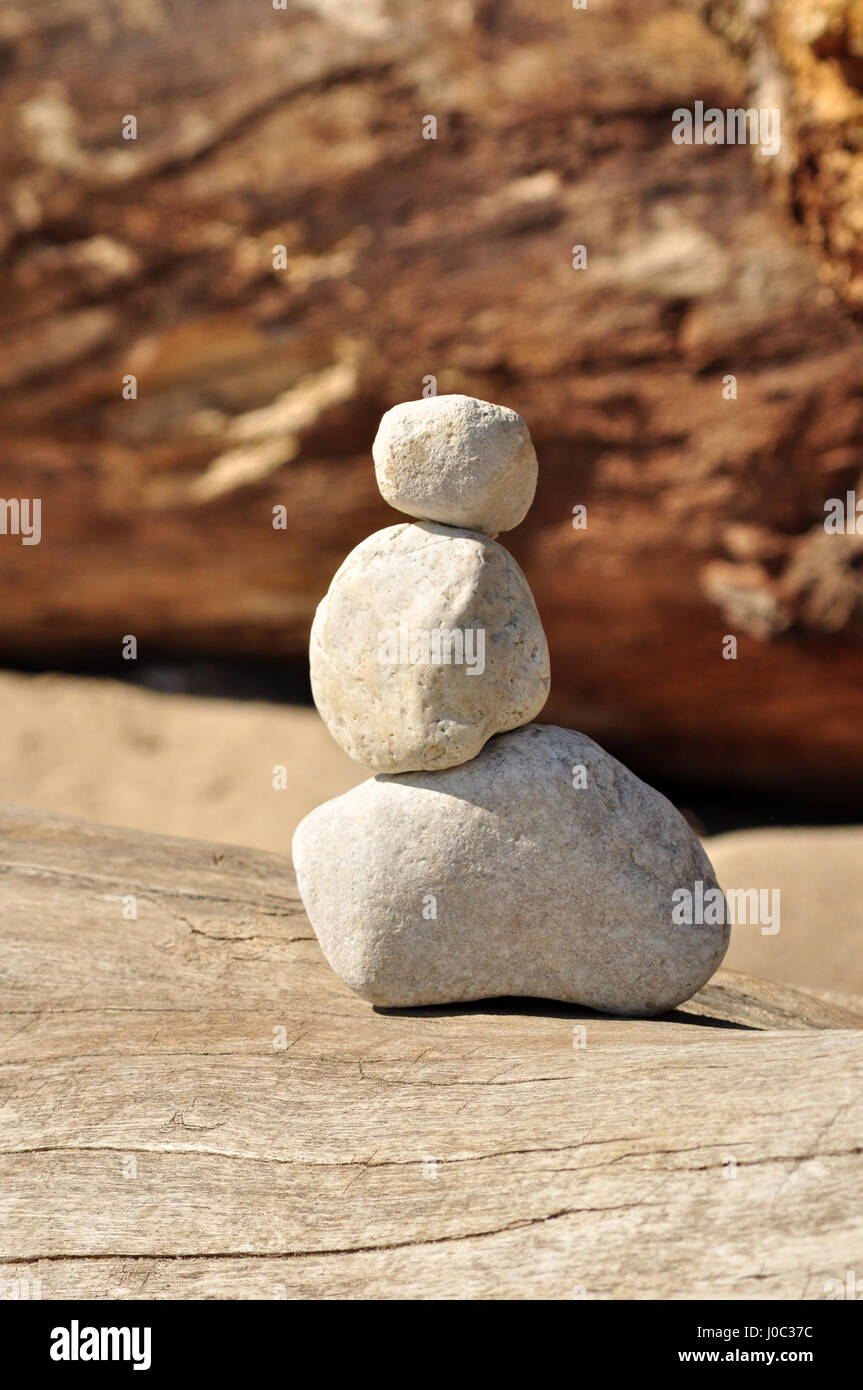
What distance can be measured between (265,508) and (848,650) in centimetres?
313

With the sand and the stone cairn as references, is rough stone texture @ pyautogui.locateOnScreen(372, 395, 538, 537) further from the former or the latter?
the sand

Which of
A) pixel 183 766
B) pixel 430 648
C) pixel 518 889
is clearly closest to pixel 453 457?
pixel 430 648

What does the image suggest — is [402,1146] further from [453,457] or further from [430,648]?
[453,457]

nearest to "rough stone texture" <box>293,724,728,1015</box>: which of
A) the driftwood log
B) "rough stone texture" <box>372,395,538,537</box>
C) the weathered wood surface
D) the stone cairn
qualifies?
Answer: the stone cairn

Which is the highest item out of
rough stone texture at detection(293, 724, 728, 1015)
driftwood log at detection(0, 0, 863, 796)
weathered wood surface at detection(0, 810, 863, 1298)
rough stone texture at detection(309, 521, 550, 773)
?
driftwood log at detection(0, 0, 863, 796)

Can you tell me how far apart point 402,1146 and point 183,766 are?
5080 mm

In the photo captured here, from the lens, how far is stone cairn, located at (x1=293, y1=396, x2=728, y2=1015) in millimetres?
3090

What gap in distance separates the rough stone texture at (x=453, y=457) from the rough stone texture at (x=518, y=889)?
0.64m

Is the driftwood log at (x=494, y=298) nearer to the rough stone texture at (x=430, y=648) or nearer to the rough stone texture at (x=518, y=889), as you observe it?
the rough stone texture at (x=430, y=648)

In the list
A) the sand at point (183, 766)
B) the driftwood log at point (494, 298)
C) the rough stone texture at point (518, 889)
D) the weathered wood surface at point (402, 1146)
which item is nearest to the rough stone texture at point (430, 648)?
the rough stone texture at point (518, 889)

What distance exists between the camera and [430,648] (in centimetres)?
305

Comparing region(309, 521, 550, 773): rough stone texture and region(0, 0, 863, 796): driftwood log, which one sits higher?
region(0, 0, 863, 796): driftwood log

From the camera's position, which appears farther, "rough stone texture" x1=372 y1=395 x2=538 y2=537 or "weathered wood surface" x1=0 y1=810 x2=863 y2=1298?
"rough stone texture" x1=372 y1=395 x2=538 y2=537

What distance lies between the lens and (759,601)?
20.4 feet
